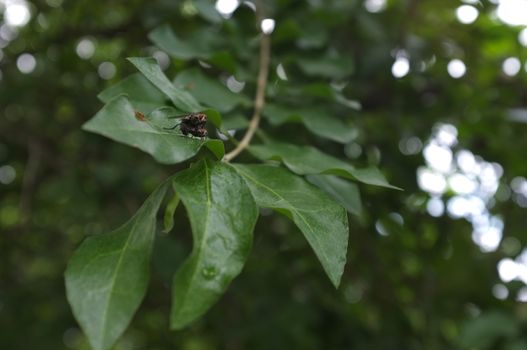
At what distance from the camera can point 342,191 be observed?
992 millimetres

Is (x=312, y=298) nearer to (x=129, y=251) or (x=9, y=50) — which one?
(x=9, y=50)

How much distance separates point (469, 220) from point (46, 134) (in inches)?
50.3

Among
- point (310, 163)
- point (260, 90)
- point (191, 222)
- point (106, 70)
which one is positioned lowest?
point (106, 70)

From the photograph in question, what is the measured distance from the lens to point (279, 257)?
193cm

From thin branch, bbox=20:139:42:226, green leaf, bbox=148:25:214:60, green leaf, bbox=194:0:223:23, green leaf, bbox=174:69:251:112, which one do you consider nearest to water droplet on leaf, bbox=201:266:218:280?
green leaf, bbox=174:69:251:112

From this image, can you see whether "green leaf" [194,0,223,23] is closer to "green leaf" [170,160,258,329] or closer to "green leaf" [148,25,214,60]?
"green leaf" [148,25,214,60]

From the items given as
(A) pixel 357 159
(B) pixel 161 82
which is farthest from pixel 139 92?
(A) pixel 357 159

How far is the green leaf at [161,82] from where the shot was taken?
2.39ft

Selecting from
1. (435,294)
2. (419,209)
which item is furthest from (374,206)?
(435,294)

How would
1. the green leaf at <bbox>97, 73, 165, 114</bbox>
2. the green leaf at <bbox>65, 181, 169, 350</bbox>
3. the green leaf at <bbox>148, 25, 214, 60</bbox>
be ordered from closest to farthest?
the green leaf at <bbox>65, 181, 169, 350</bbox>
the green leaf at <bbox>97, 73, 165, 114</bbox>
the green leaf at <bbox>148, 25, 214, 60</bbox>

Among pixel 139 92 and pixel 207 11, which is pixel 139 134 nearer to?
pixel 139 92

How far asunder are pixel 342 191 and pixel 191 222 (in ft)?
1.33

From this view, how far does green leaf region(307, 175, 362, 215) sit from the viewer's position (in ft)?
3.13

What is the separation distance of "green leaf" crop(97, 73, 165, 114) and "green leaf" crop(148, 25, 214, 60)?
0.78 ft
